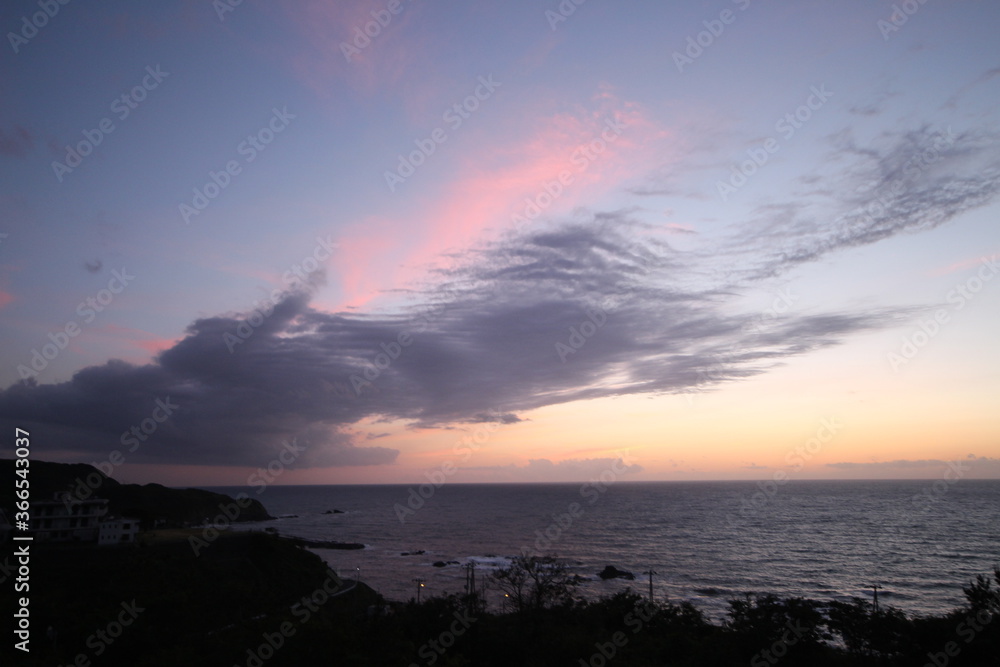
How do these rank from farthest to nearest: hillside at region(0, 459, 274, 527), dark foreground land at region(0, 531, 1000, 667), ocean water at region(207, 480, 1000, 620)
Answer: hillside at region(0, 459, 274, 527) → ocean water at region(207, 480, 1000, 620) → dark foreground land at region(0, 531, 1000, 667)

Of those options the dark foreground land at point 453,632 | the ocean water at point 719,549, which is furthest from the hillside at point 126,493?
the dark foreground land at point 453,632

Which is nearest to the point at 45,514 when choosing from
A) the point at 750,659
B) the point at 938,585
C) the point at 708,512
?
the point at 750,659

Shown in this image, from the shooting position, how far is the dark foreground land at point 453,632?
1972cm

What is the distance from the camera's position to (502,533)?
11406 cm

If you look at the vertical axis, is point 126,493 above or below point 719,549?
above

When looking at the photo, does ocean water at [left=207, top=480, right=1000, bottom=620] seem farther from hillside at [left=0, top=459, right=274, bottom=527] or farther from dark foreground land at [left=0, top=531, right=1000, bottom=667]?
dark foreground land at [left=0, top=531, right=1000, bottom=667]

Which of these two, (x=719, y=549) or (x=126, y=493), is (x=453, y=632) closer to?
(x=719, y=549)

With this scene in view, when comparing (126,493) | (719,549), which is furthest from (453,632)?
(126,493)

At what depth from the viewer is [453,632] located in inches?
1135

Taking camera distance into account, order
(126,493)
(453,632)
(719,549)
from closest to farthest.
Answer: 1. (453,632)
2. (719,549)
3. (126,493)

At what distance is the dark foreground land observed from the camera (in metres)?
19.7

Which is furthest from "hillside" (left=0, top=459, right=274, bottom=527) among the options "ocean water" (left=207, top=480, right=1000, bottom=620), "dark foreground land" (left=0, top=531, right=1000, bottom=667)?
"dark foreground land" (left=0, top=531, right=1000, bottom=667)

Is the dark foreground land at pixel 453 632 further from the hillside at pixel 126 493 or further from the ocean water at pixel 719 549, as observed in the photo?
the hillside at pixel 126 493

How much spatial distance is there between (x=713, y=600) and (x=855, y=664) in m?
34.1
